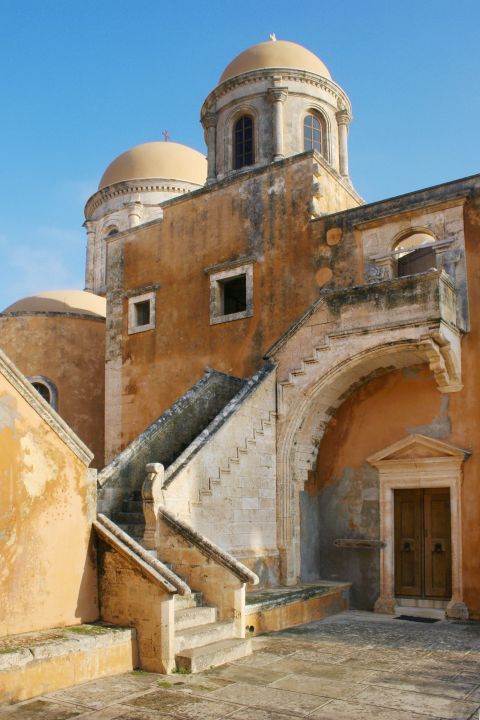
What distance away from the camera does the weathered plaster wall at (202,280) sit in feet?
48.4

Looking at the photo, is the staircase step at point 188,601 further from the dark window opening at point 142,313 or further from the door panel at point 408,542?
the dark window opening at point 142,313

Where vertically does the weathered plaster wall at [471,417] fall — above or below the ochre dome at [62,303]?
below

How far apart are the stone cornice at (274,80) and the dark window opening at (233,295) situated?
559 centimetres

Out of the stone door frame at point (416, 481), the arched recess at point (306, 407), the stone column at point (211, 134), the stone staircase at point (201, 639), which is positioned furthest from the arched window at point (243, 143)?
the stone staircase at point (201, 639)

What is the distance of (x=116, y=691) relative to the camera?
6.95 m

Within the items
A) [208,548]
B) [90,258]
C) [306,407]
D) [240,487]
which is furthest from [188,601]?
[90,258]

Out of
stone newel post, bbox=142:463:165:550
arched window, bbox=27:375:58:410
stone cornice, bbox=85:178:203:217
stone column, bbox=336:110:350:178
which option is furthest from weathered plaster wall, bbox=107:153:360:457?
stone cornice, bbox=85:178:203:217

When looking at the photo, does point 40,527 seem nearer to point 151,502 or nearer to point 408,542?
point 151,502

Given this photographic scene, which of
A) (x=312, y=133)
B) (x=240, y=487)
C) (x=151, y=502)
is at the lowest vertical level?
(x=151, y=502)

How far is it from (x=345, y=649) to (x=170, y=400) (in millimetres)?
8195

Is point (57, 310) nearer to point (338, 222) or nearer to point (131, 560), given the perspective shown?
point (338, 222)

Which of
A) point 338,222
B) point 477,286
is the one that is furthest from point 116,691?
point 338,222

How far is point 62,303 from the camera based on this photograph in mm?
21922

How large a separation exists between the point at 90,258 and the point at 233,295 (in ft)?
46.4
